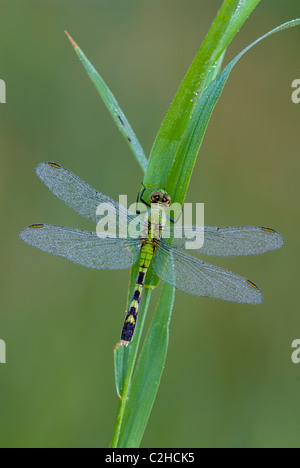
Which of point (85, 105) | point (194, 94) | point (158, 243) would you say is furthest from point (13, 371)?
point (194, 94)

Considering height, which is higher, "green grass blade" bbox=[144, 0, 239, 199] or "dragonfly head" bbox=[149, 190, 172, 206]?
"green grass blade" bbox=[144, 0, 239, 199]

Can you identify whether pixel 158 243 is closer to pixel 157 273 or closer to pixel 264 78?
pixel 157 273

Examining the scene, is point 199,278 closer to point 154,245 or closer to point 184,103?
point 154,245

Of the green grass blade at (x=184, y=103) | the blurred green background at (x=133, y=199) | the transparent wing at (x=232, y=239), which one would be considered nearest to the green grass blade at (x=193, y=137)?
the green grass blade at (x=184, y=103)

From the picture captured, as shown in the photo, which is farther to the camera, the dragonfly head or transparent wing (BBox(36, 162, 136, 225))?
transparent wing (BBox(36, 162, 136, 225))

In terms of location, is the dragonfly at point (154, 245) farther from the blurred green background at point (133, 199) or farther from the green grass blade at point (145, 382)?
the blurred green background at point (133, 199)

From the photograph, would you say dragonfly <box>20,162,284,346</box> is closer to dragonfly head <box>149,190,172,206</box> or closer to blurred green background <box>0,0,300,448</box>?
dragonfly head <box>149,190,172,206</box>

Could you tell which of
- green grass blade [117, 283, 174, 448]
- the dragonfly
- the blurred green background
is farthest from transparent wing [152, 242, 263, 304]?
the blurred green background

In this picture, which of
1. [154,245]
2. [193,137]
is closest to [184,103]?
[193,137]
